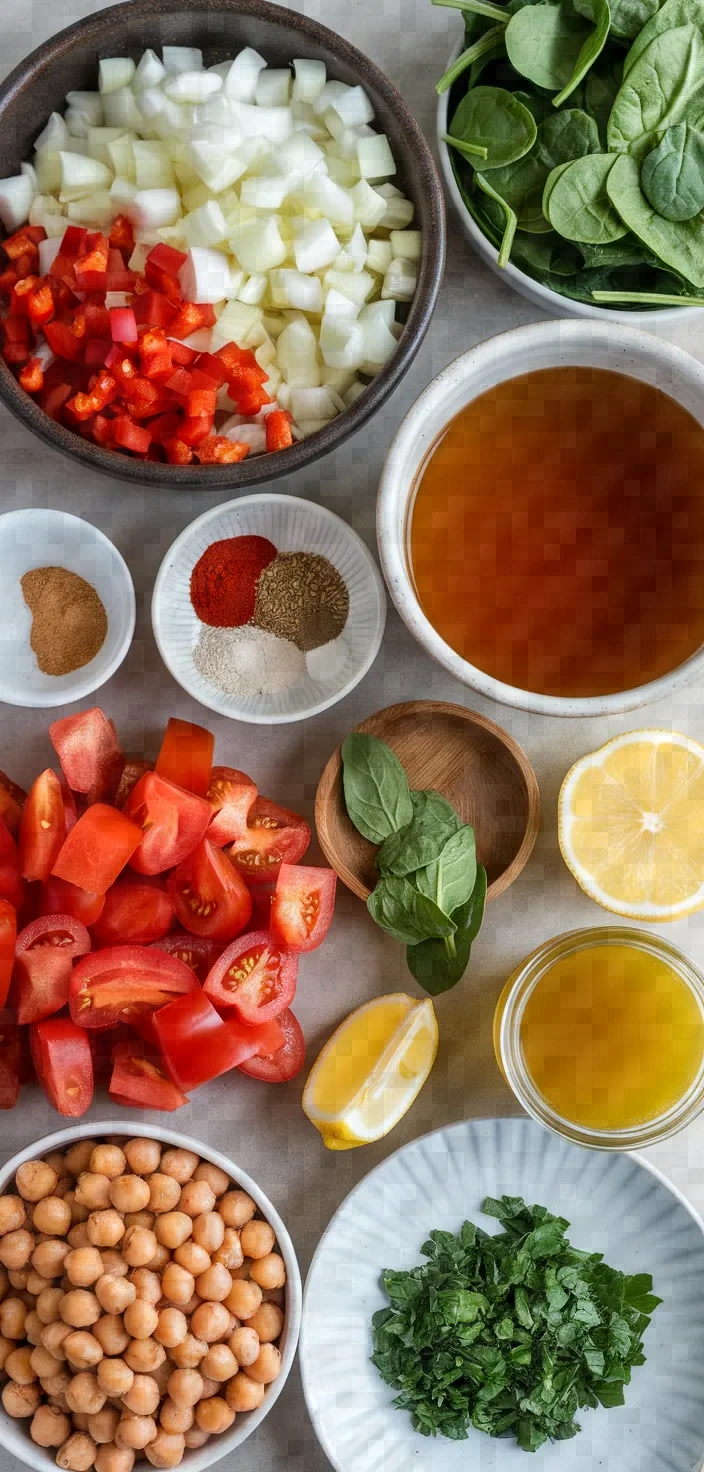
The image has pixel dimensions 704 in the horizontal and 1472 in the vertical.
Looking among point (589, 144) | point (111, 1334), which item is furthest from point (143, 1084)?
point (589, 144)

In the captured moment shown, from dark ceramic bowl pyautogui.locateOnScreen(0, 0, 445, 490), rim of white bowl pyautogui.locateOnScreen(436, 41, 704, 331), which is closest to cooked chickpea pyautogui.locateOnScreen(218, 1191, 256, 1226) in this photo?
dark ceramic bowl pyautogui.locateOnScreen(0, 0, 445, 490)

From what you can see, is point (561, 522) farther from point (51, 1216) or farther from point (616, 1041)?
point (51, 1216)

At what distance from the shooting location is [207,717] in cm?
162

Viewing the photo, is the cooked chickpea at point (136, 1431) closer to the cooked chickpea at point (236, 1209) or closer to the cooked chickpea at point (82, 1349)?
the cooked chickpea at point (82, 1349)

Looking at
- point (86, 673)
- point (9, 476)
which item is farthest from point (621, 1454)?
point (9, 476)

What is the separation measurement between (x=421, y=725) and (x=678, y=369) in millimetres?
569

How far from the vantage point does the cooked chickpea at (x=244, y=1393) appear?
4.70ft

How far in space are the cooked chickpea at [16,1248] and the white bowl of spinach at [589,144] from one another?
1.40m

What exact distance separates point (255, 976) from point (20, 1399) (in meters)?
0.61

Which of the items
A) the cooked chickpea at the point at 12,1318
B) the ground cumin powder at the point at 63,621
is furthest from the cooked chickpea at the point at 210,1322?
the ground cumin powder at the point at 63,621

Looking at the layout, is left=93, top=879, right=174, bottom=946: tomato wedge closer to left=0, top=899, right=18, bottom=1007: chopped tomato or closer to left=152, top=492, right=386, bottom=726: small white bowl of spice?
left=0, top=899, right=18, bottom=1007: chopped tomato

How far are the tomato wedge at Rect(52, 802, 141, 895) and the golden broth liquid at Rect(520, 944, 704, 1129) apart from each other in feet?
1.91

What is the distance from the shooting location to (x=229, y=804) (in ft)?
4.99

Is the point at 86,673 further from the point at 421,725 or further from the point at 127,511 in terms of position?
the point at 421,725
